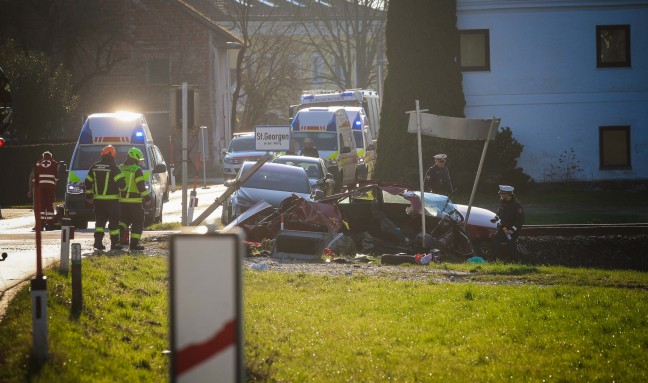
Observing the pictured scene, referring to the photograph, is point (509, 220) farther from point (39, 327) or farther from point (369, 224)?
point (39, 327)

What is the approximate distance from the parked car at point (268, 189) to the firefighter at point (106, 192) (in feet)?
14.0

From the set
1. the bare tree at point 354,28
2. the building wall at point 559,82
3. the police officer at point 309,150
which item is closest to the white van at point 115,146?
the police officer at point 309,150

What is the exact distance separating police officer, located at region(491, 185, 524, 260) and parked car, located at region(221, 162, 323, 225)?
381 cm

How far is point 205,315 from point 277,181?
19.5 metres

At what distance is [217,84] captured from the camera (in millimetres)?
56656

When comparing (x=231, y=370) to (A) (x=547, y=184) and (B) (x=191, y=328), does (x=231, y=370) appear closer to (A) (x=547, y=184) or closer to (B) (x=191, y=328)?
(B) (x=191, y=328)

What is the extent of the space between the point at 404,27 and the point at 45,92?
1572 cm

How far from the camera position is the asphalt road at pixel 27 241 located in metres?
13.5

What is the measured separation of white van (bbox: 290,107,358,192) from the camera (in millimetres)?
34000

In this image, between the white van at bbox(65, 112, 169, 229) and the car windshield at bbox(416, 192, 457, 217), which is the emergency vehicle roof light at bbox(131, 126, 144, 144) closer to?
the white van at bbox(65, 112, 169, 229)

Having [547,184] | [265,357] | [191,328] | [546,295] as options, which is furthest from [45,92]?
[191,328]

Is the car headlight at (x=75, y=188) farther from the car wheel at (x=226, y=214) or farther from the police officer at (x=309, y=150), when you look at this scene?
the police officer at (x=309, y=150)

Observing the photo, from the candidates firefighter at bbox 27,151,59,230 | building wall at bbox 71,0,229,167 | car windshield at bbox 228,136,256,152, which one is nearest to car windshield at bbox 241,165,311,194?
firefighter at bbox 27,151,59,230

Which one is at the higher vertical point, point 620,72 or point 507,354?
point 620,72
